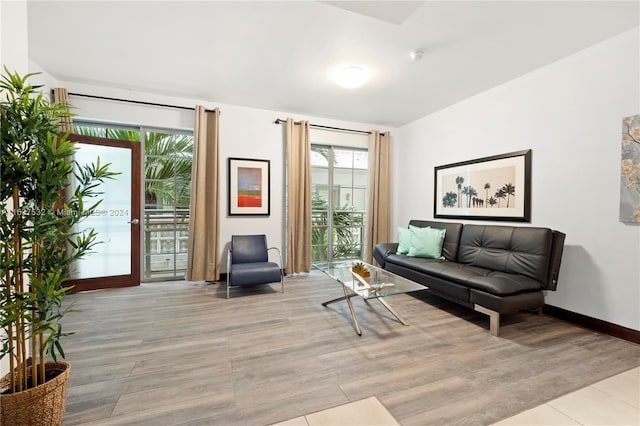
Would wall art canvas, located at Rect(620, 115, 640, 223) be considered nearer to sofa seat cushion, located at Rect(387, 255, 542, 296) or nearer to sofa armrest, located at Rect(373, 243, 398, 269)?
sofa seat cushion, located at Rect(387, 255, 542, 296)

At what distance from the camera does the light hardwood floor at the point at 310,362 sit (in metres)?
1.59

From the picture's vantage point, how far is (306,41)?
2623 mm

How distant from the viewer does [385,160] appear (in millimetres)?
5207

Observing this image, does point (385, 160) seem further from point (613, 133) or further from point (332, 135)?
point (613, 133)

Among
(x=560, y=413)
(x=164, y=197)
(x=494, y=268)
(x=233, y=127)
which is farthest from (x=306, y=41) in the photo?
(x=560, y=413)

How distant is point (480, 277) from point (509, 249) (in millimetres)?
713

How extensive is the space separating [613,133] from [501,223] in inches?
53.9

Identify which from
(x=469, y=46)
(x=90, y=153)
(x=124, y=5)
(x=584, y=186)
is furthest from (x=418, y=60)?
(x=90, y=153)

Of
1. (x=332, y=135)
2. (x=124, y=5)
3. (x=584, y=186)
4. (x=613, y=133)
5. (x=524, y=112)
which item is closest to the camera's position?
(x=124, y=5)

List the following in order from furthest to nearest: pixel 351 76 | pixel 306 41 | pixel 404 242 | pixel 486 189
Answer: pixel 404 242 → pixel 486 189 → pixel 351 76 → pixel 306 41

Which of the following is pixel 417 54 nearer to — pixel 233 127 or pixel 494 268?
pixel 494 268

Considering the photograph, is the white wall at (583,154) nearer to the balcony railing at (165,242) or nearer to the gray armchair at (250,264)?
the gray armchair at (250,264)

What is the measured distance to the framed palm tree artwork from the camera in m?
3.27

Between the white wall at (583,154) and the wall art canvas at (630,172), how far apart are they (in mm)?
56
